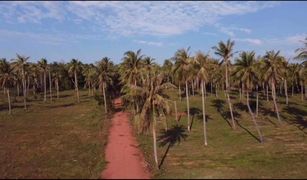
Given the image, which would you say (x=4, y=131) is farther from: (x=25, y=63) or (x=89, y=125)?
(x=25, y=63)

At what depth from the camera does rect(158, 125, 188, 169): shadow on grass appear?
58562mm

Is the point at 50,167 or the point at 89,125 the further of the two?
the point at 89,125

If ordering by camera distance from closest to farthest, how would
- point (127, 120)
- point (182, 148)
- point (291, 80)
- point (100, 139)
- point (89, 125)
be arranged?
point (182, 148)
point (100, 139)
point (89, 125)
point (127, 120)
point (291, 80)

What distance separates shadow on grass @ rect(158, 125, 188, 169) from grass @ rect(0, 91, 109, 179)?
8.08 meters

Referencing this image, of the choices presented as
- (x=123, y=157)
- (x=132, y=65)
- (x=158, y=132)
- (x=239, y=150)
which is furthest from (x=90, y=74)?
(x=123, y=157)

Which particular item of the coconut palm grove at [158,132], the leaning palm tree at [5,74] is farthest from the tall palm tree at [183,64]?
the leaning palm tree at [5,74]

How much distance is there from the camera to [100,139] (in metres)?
61.2

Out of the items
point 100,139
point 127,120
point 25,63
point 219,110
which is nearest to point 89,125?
point 127,120

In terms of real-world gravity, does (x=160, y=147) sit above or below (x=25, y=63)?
below

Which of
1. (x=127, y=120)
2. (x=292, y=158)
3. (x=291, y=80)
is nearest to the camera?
(x=292, y=158)

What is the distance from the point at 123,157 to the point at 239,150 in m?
14.7

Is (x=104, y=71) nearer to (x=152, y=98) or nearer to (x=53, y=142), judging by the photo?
(x=53, y=142)

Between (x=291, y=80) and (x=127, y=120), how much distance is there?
208 feet

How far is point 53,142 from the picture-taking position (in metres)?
58.8
